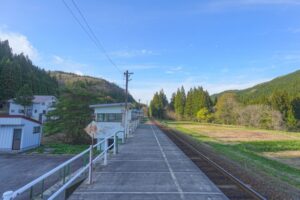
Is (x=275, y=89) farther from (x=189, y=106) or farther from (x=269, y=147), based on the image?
(x=269, y=147)

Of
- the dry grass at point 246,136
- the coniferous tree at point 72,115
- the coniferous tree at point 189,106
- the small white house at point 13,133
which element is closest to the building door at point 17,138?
the small white house at point 13,133

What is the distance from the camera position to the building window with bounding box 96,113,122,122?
26.8m

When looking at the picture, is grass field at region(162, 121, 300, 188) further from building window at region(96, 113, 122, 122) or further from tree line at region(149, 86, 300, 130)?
tree line at region(149, 86, 300, 130)

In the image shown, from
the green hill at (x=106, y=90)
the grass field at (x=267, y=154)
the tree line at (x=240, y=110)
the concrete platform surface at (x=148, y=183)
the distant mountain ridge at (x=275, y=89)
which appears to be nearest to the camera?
the concrete platform surface at (x=148, y=183)

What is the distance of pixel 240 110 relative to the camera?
64.8 meters

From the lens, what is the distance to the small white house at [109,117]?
26.6 metres

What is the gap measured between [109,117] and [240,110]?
158 feet

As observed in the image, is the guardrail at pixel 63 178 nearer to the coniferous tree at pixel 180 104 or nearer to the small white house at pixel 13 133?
the small white house at pixel 13 133

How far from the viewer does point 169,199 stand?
604cm

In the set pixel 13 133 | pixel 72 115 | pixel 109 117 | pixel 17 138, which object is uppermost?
pixel 72 115

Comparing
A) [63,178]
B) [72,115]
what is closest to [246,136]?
[72,115]

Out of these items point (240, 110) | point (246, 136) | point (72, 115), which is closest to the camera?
point (72, 115)

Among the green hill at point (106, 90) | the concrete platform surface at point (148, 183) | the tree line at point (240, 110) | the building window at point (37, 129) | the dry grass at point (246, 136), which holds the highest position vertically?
the green hill at point (106, 90)

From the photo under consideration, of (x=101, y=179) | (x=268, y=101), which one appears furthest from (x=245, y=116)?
(x=101, y=179)
